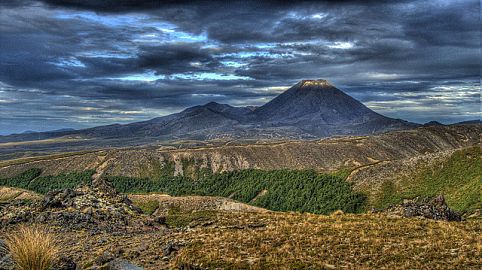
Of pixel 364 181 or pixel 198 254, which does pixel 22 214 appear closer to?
pixel 198 254

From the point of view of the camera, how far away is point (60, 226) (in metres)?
33.6

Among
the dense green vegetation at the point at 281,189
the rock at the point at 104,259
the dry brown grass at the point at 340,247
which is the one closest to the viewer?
the dry brown grass at the point at 340,247

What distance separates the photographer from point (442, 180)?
89.8m

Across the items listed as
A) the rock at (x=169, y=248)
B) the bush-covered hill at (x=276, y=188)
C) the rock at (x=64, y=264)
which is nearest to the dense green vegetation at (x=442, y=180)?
the bush-covered hill at (x=276, y=188)

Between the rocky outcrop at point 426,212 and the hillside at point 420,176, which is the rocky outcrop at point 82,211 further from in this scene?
the hillside at point 420,176

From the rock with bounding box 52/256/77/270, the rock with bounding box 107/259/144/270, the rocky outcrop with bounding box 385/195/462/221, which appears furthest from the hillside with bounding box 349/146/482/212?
the rock with bounding box 52/256/77/270

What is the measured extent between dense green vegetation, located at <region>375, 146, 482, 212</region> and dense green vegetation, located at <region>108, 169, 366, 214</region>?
24.7ft

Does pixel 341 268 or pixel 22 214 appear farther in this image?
pixel 22 214

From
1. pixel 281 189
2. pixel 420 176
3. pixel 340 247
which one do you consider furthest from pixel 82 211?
pixel 281 189

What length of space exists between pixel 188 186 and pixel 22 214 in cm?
14057

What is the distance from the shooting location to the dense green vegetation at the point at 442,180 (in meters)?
82.1

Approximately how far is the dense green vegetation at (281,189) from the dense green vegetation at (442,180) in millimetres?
7538

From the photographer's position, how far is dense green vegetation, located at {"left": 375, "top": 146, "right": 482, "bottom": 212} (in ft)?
269

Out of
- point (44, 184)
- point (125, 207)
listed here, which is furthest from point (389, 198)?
point (44, 184)
